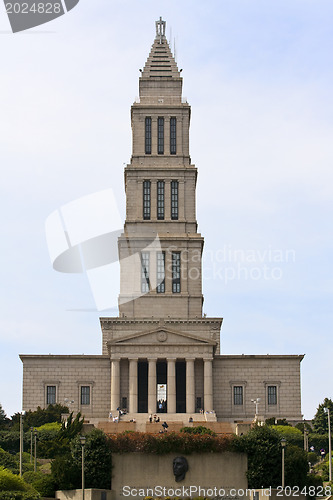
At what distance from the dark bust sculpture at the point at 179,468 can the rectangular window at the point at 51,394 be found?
126 feet

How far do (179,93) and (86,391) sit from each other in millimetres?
34063

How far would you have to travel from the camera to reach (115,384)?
299 feet

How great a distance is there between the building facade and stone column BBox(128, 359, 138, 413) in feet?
0.31

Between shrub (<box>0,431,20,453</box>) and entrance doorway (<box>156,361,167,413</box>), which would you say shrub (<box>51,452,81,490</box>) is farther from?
entrance doorway (<box>156,361,167,413</box>)

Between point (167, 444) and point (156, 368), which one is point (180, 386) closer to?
point (156, 368)

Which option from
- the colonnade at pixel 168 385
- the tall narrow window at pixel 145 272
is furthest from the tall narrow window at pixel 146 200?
the colonnade at pixel 168 385

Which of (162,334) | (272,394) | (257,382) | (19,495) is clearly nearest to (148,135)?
(162,334)

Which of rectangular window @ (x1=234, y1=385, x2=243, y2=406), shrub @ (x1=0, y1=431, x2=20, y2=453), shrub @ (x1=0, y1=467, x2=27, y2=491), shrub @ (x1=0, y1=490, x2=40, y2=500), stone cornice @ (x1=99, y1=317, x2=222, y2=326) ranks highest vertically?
stone cornice @ (x1=99, y1=317, x2=222, y2=326)

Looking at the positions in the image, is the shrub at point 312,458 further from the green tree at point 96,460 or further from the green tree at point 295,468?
the green tree at point 96,460

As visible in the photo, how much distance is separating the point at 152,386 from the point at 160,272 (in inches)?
541

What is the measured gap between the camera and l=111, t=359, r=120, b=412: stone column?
90.4 metres

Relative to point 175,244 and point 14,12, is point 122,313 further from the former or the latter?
point 14,12

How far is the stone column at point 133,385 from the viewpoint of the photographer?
3524 inches

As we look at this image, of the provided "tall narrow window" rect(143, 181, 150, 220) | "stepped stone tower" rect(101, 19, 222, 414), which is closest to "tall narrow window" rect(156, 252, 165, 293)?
"stepped stone tower" rect(101, 19, 222, 414)
